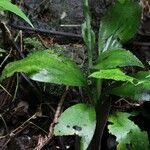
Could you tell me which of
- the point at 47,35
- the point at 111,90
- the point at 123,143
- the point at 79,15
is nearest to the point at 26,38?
the point at 47,35

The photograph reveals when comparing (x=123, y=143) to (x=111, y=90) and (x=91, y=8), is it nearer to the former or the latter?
(x=111, y=90)

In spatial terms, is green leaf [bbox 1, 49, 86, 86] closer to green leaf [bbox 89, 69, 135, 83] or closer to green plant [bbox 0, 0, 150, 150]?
green plant [bbox 0, 0, 150, 150]

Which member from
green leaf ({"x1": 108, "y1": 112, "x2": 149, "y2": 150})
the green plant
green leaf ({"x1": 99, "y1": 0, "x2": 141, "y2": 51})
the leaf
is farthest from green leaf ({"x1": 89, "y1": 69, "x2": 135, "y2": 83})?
green leaf ({"x1": 99, "y1": 0, "x2": 141, "y2": 51})

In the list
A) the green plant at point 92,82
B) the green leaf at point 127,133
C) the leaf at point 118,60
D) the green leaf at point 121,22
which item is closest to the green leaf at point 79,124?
the green plant at point 92,82

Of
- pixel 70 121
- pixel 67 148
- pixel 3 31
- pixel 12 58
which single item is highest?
pixel 3 31

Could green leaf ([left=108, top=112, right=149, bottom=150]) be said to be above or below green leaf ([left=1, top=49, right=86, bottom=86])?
below

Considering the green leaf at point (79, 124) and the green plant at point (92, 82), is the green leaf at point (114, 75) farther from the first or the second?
the green leaf at point (79, 124)
